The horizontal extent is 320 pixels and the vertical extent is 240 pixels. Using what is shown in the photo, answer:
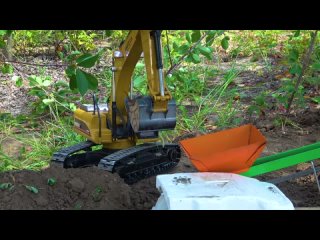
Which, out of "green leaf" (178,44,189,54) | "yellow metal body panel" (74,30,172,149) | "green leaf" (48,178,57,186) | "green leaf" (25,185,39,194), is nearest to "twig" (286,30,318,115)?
"green leaf" (178,44,189,54)

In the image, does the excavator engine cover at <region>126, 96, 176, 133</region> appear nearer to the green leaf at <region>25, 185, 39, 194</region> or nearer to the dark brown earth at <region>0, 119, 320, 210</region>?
the dark brown earth at <region>0, 119, 320, 210</region>

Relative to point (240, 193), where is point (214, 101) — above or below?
below

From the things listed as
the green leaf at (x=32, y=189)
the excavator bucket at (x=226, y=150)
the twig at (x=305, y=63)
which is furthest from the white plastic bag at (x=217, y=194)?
the twig at (x=305, y=63)

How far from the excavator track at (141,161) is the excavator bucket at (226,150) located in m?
1.18

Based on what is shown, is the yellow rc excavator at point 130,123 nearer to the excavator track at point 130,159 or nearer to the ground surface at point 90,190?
the excavator track at point 130,159

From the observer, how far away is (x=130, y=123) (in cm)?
447

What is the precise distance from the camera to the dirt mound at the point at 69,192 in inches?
122

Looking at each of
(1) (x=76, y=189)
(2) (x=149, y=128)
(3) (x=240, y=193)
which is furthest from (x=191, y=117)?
(3) (x=240, y=193)

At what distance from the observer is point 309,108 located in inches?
234

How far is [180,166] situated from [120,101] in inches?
26.8

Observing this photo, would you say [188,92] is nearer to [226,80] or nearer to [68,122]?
[226,80]

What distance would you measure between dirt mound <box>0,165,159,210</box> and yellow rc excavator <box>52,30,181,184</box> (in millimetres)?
570

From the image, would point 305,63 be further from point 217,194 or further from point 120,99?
point 217,194

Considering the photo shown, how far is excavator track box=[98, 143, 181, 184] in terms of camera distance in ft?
13.8
